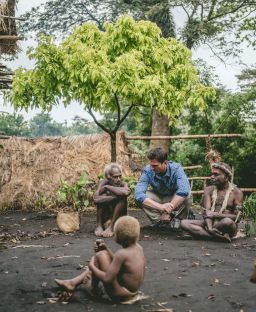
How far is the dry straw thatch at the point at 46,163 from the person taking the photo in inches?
448

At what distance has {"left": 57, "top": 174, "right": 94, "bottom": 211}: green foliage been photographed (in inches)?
399

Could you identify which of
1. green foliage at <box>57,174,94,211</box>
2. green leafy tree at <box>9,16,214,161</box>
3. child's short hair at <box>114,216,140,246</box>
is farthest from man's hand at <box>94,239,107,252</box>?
green foliage at <box>57,174,94,211</box>

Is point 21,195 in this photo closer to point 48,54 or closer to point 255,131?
point 48,54

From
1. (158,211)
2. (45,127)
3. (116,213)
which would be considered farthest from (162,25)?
(45,127)

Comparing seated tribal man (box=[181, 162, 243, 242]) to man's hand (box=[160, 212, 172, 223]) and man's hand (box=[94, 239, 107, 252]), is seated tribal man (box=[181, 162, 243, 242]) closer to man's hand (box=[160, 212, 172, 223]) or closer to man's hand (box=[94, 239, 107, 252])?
man's hand (box=[160, 212, 172, 223])

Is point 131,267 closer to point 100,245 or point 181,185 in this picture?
point 100,245

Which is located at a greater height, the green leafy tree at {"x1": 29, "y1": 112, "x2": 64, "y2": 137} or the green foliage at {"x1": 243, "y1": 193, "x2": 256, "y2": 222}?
the green leafy tree at {"x1": 29, "y1": 112, "x2": 64, "y2": 137}

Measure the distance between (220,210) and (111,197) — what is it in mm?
1656

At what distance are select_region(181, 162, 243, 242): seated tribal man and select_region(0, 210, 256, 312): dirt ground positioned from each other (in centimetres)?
19

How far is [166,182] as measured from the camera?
696 centimetres

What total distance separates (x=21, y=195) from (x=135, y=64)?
5.48 m

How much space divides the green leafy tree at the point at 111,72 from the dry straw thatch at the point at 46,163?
264 cm

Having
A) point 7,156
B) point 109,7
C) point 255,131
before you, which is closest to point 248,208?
point 255,131

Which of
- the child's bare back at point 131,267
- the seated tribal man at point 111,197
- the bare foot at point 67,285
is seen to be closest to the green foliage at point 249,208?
the seated tribal man at point 111,197
